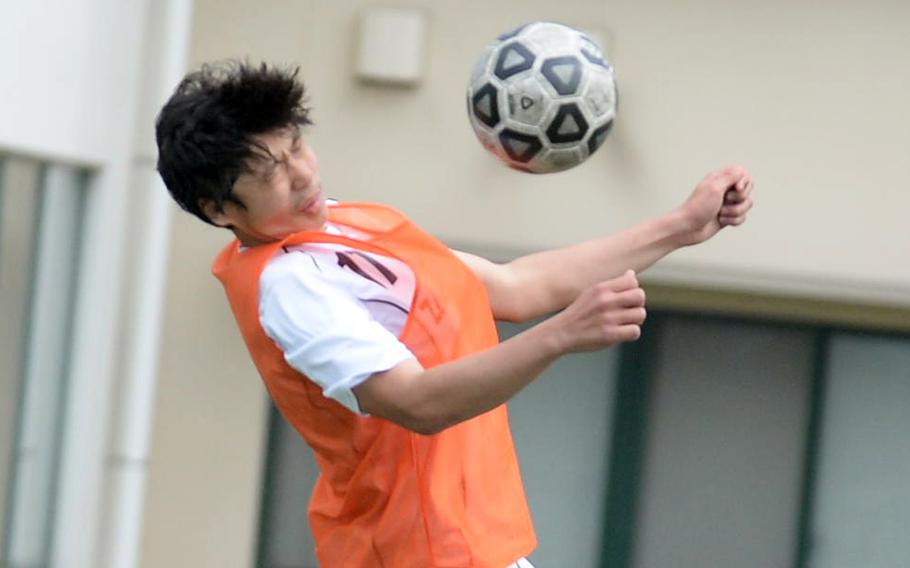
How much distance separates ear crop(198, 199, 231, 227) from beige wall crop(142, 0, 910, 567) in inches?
153

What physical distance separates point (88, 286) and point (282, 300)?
14.4 feet

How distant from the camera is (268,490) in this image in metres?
8.71

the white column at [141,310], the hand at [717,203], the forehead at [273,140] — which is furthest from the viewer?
the white column at [141,310]

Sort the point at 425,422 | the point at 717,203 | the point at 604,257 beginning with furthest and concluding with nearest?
the point at 604,257 → the point at 717,203 → the point at 425,422

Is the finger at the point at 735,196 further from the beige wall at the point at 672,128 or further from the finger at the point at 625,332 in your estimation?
the beige wall at the point at 672,128

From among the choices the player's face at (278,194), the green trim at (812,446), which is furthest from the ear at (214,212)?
the green trim at (812,446)

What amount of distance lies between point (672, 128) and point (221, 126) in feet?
13.9

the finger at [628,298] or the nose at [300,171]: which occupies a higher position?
the nose at [300,171]

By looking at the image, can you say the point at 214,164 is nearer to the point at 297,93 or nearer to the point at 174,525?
the point at 297,93

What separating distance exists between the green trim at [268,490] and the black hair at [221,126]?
15.0ft

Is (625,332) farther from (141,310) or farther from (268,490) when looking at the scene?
(268,490)

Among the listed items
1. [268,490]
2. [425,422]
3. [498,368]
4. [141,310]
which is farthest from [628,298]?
[268,490]

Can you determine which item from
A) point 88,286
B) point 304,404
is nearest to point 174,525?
point 88,286

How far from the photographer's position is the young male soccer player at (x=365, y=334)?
393 cm
